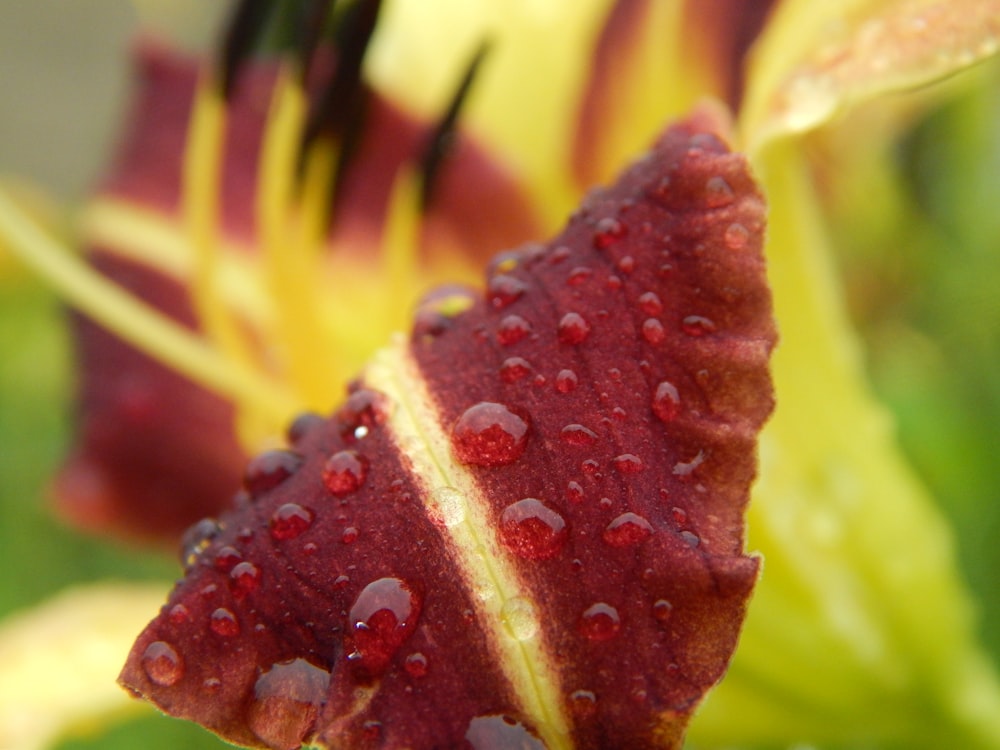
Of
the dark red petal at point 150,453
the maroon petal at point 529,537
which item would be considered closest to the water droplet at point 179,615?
the maroon petal at point 529,537

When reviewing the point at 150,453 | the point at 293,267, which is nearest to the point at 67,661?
the point at 150,453

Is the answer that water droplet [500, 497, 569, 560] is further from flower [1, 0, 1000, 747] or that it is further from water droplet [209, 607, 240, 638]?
flower [1, 0, 1000, 747]

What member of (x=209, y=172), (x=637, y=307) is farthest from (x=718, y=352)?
(x=209, y=172)

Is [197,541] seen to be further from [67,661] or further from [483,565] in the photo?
[67,661]

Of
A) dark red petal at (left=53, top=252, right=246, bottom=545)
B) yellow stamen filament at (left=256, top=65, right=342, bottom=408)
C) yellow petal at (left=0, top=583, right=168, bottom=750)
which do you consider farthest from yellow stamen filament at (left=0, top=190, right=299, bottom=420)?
yellow petal at (left=0, top=583, right=168, bottom=750)

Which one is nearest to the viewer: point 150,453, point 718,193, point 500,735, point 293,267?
point 500,735

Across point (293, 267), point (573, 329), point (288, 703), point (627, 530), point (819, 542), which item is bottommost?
point (288, 703)
